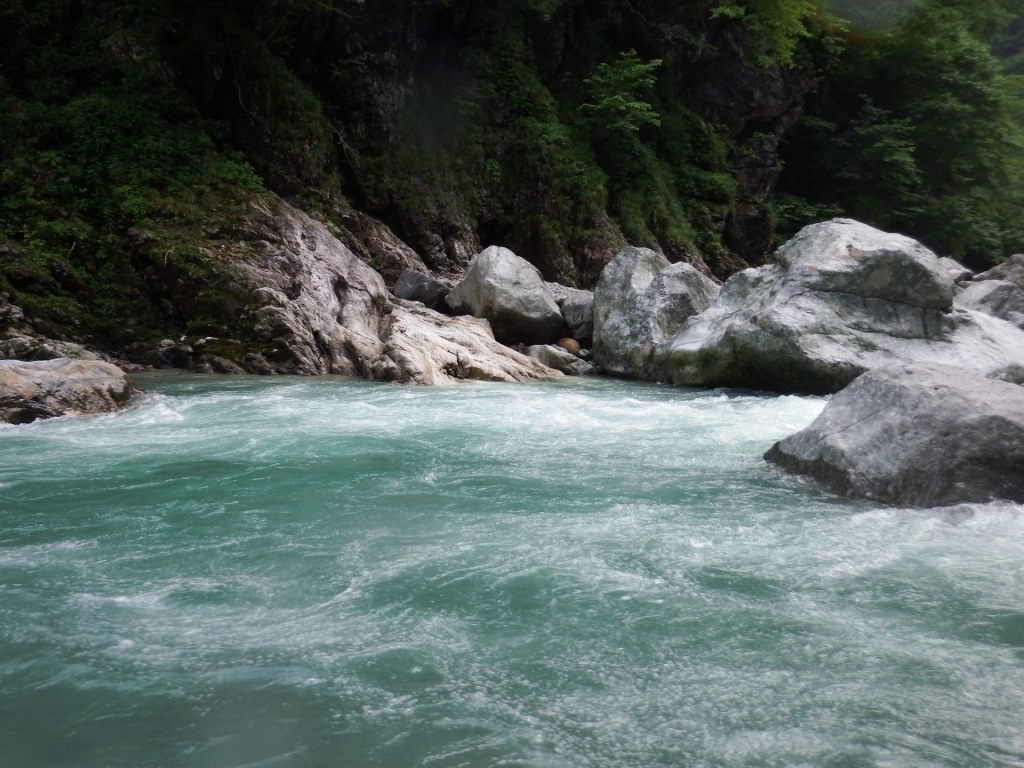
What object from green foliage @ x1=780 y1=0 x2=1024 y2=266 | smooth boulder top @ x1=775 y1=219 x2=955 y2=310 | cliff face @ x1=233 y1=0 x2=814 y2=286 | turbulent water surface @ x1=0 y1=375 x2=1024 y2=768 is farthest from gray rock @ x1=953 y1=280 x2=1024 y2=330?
green foliage @ x1=780 y1=0 x2=1024 y2=266

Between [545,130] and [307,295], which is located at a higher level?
[545,130]

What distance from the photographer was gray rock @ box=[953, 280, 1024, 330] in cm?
1323

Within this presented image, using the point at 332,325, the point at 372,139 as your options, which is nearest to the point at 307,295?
the point at 332,325

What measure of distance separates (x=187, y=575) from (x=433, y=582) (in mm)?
1074

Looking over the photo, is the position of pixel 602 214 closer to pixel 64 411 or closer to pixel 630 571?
pixel 64 411

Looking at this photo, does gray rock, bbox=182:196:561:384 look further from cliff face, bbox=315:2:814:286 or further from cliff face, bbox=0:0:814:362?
cliff face, bbox=315:2:814:286

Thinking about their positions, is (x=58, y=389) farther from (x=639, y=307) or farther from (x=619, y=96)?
(x=619, y=96)

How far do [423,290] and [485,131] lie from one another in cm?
667

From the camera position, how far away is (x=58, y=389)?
748 cm

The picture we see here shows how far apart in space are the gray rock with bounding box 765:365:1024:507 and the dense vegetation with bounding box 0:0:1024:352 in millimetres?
8817

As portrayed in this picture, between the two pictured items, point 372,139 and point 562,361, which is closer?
point 562,361

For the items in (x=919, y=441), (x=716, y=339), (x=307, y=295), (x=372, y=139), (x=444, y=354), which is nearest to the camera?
(x=919, y=441)

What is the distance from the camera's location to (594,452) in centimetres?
640

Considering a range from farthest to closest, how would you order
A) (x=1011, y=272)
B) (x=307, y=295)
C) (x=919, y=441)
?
1. (x=1011, y=272)
2. (x=307, y=295)
3. (x=919, y=441)
